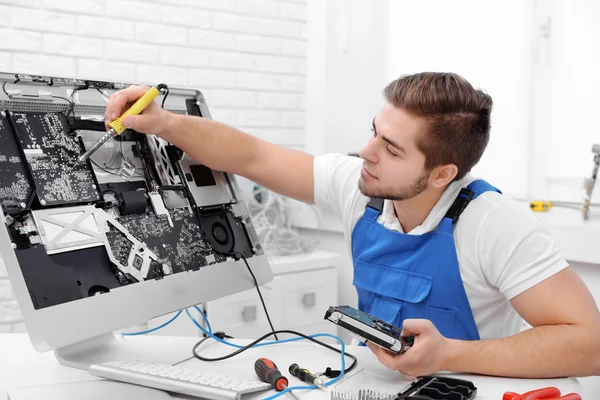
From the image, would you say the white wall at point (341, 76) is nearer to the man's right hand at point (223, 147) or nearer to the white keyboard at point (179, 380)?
the man's right hand at point (223, 147)

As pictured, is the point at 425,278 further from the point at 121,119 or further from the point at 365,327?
the point at 121,119

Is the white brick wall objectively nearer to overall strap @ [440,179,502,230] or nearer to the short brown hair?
the short brown hair

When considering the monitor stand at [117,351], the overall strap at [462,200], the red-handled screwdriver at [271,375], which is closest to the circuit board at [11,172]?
the monitor stand at [117,351]

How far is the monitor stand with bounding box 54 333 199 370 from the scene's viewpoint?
1122 mm

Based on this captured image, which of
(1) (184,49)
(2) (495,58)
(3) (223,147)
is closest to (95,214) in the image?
(3) (223,147)

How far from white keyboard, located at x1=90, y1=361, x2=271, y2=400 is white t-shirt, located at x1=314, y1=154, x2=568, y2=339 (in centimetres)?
51

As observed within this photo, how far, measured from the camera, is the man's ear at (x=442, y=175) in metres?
1.36

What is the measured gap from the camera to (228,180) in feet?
4.73

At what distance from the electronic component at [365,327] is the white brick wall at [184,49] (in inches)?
62.7

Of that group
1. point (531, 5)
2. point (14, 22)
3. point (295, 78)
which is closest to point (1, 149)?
point (14, 22)

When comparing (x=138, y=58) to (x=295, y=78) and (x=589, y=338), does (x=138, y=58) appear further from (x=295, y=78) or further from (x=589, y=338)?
(x=589, y=338)

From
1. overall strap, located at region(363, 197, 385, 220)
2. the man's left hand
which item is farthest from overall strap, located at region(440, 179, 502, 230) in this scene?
the man's left hand

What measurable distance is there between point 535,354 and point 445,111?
20.7 inches

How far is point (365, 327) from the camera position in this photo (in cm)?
98
